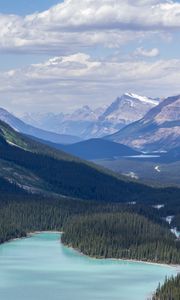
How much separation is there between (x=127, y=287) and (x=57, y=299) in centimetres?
2075

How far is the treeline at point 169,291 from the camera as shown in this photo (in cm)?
16388

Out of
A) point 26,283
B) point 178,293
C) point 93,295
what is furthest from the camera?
point 26,283

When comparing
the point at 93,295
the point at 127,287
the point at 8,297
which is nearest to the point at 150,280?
the point at 127,287

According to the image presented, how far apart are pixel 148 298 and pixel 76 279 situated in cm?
2847

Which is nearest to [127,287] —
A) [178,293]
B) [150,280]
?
[150,280]

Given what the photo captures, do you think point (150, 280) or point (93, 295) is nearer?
point (93, 295)

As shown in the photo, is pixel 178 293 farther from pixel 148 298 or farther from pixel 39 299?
pixel 39 299

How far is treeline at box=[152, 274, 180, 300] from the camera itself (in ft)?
538

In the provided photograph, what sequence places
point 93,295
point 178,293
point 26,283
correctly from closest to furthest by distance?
1. point 178,293
2. point 93,295
3. point 26,283

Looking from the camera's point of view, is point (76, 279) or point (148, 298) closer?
point (148, 298)

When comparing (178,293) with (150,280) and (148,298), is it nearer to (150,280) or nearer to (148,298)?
(148,298)

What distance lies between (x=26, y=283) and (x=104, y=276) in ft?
64.4

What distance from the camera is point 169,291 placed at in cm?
16738

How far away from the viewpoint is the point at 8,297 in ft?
560
